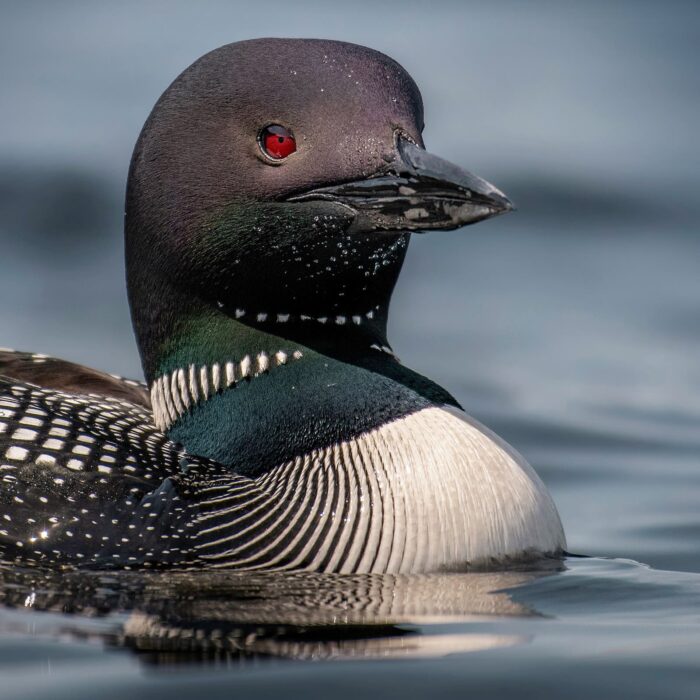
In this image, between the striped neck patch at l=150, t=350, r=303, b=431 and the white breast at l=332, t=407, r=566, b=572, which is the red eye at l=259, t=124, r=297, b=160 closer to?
the striped neck patch at l=150, t=350, r=303, b=431

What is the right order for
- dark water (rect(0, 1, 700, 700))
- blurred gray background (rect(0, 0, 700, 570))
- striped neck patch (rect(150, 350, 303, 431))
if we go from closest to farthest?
dark water (rect(0, 1, 700, 700)) < striped neck patch (rect(150, 350, 303, 431)) < blurred gray background (rect(0, 0, 700, 570))

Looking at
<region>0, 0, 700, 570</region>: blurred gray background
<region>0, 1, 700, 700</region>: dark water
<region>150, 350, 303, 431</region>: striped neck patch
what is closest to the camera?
<region>0, 1, 700, 700</region>: dark water

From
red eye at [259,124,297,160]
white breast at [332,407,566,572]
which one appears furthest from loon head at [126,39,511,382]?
white breast at [332,407,566,572]

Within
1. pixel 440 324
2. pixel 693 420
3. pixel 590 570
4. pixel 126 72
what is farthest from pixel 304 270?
pixel 126 72

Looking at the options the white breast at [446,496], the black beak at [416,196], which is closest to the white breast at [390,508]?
the white breast at [446,496]

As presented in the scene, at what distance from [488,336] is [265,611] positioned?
4074mm

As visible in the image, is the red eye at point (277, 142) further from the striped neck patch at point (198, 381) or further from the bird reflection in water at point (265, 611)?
the bird reflection in water at point (265, 611)

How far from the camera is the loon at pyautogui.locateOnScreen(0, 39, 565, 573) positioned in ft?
13.0

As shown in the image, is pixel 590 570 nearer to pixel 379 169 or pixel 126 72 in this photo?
pixel 379 169

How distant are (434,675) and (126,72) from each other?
6.81 metres

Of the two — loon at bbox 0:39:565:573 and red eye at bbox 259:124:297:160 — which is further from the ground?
red eye at bbox 259:124:297:160

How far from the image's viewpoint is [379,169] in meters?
4.01

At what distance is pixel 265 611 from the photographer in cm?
366

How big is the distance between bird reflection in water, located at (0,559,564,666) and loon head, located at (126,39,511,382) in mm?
699
